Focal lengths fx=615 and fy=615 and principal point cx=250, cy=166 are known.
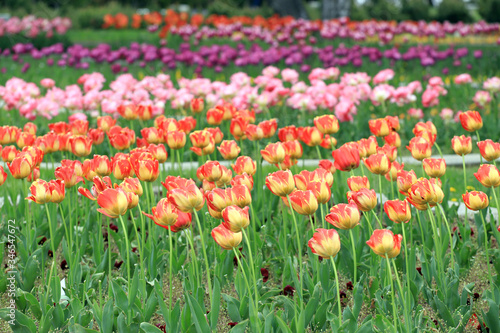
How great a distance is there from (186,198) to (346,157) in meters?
0.90

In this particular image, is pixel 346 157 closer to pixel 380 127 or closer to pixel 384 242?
pixel 380 127

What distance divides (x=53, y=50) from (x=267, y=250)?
7600 millimetres

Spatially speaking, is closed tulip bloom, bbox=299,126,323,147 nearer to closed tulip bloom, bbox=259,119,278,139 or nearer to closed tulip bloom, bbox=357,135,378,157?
closed tulip bloom, bbox=259,119,278,139

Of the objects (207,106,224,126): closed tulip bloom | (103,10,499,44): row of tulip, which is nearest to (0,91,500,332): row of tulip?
(207,106,224,126): closed tulip bloom

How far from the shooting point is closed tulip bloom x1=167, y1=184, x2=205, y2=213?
2.05m

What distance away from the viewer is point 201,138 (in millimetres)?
3109

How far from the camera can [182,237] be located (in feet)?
10.9

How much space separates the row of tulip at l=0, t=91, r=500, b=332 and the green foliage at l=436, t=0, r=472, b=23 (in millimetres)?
27924

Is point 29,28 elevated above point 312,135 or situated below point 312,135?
below

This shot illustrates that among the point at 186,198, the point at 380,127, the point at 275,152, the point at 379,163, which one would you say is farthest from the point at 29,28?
the point at 186,198

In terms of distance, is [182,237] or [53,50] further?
[53,50]

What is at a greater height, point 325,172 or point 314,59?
point 325,172

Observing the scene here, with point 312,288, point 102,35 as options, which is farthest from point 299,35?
point 312,288

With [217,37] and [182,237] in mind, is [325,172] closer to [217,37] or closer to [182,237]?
[182,237]
